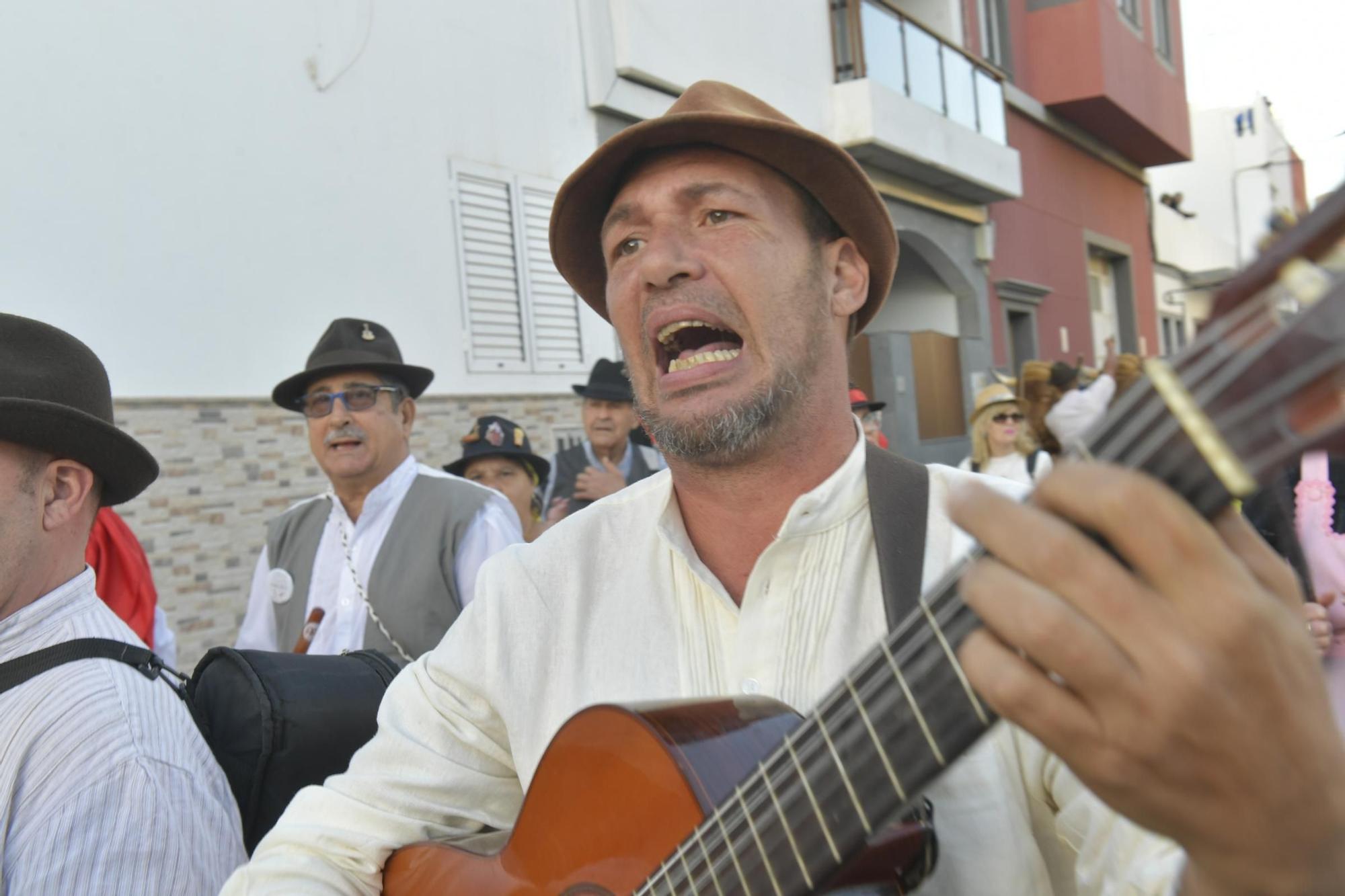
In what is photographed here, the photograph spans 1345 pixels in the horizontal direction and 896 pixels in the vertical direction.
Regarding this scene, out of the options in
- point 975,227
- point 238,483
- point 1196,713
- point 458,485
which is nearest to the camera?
point 1196,713

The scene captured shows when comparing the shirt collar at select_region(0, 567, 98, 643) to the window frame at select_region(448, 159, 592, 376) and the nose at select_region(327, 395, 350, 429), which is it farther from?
the window frame at select_region(448, 159, 592, 376)

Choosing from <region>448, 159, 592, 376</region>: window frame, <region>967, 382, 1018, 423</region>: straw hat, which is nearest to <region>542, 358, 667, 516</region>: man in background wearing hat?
<region>448, 159, 592, 376</region>: window frame

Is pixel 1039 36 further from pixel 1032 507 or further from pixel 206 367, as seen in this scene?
pixel 1032 507

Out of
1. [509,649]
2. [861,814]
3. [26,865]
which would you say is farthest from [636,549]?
[26,865]

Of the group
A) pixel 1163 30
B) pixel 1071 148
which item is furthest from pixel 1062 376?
pixel 1163 30

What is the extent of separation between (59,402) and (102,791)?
2.89ft

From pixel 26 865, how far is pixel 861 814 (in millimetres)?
1613

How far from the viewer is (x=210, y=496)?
590 cm

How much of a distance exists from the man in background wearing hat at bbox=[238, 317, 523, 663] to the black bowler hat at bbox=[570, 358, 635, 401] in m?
1.42

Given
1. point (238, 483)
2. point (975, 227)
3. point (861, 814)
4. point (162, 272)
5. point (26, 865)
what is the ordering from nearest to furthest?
point (861, 814) < point (26, 865) < point (162, 272) < point (238, 483) < point (975, 227)

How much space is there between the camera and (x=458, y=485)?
4.23m

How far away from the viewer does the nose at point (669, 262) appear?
1.94 metres

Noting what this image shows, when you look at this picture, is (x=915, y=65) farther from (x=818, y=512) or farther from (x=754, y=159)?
(x=818, y=512)

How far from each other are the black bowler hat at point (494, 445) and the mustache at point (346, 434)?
135cm
